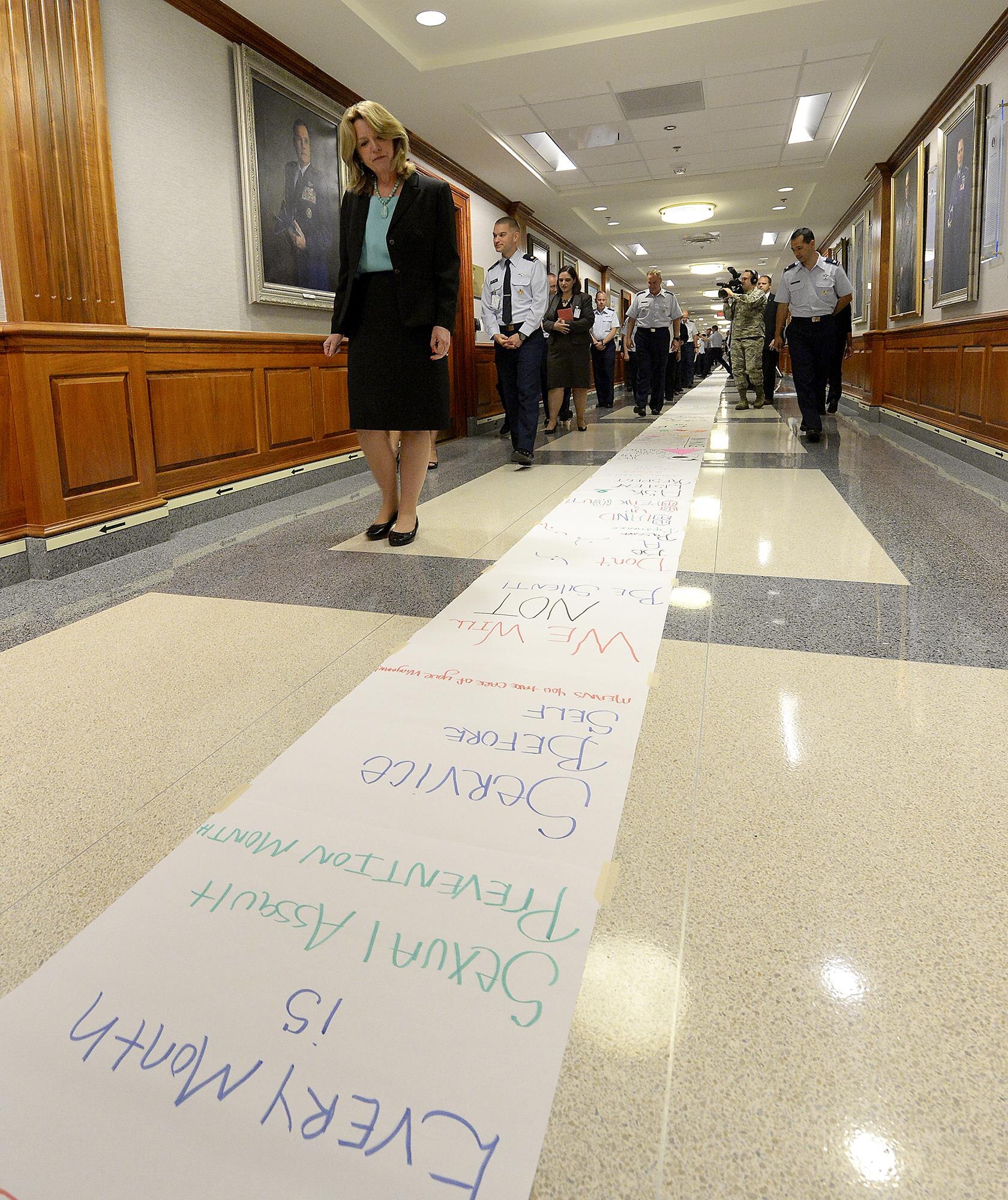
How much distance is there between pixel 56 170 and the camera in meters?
3.22

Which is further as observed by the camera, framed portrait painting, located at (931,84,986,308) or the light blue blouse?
framed portrait painting, located at (931,84,986,308)

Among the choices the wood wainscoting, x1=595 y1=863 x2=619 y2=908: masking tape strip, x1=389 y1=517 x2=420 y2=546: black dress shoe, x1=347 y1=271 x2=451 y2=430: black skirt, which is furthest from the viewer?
the wood wainscoting

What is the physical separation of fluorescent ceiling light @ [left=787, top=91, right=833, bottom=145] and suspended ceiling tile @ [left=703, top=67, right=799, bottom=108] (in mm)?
335

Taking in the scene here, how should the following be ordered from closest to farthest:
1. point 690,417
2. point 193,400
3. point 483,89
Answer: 1. point 193,400
2. point 483,89
3. point 690,417

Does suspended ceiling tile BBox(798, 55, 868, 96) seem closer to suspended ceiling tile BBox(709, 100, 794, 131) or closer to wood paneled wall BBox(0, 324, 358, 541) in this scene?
suspended ceiling tile BBox(709, 100, 794, 131)

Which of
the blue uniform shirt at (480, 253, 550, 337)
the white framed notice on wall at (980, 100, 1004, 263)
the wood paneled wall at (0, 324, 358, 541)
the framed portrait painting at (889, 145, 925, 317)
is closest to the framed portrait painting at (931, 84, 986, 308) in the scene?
the white framed notice on wall at (980, 100, 1004, 263)

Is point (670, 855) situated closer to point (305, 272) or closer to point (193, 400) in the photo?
point (193, 400)

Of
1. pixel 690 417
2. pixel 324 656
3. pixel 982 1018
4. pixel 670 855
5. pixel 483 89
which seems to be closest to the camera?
pixel 982 1018

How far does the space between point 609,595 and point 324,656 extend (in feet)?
2.87

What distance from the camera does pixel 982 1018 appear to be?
901mm

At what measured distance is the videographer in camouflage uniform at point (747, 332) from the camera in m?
8.97

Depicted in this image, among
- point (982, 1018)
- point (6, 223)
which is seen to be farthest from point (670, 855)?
point (6, 223)

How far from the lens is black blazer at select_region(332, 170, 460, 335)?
2783mm

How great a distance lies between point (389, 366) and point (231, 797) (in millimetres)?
1957
